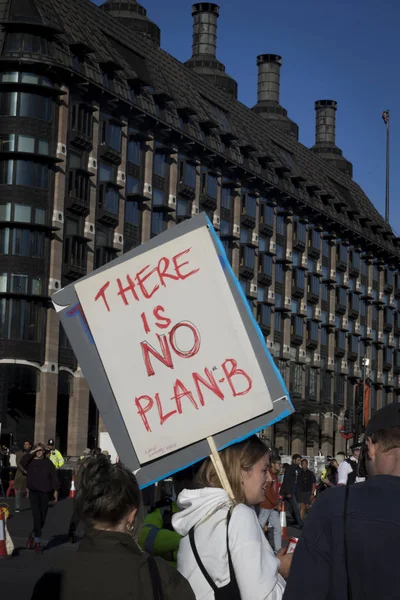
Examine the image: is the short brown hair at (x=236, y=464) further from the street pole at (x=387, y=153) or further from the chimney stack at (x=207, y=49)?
the street pole at (x=387, y=153)

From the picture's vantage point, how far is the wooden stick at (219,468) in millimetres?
4876

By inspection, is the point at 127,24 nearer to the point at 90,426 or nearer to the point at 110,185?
the point at 110,185

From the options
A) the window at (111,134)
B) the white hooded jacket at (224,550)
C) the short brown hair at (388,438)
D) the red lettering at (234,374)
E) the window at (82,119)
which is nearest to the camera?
the short brown hair at (388,438)

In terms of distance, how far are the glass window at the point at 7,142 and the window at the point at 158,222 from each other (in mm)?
11633

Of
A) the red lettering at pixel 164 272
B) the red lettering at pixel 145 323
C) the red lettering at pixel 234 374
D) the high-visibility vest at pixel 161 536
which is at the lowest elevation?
the high-visibility vest at pixel 161 536

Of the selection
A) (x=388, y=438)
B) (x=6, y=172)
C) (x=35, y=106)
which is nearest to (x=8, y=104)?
(x=35, y=106)

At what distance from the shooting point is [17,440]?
2306 inches

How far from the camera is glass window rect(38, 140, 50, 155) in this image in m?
59.9

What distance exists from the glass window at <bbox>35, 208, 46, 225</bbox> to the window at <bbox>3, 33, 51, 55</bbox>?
712 centimetres

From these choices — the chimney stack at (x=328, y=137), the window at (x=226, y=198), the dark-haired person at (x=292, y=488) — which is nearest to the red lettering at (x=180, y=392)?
the dark-haired person at (x=292, y=488)

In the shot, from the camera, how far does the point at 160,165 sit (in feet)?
231

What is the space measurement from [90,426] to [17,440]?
5.28 metres

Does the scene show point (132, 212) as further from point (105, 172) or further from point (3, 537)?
point (3, 537)

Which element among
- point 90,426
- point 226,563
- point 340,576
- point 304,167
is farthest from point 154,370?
point 304,167
